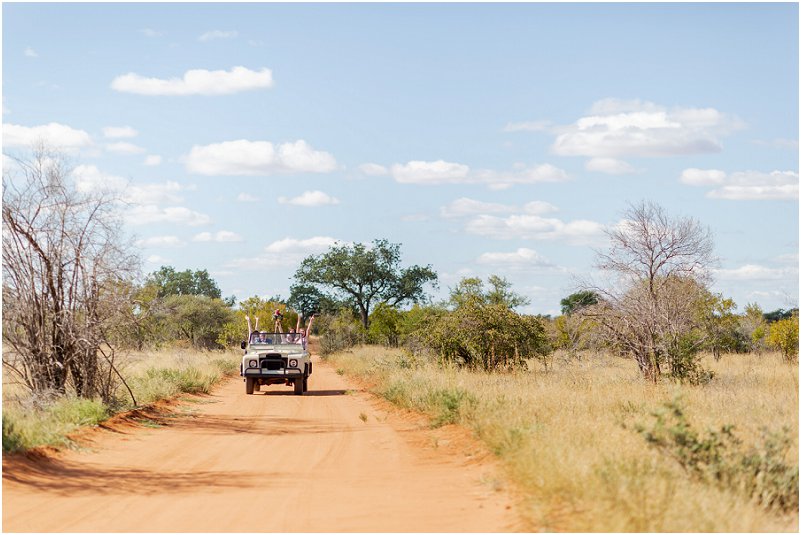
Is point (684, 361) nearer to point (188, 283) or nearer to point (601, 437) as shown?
point (601, 437)

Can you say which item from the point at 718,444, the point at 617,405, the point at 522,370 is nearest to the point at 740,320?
the point at 522,370

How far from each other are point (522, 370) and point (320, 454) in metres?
14.9

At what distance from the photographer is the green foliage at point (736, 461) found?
896 cm

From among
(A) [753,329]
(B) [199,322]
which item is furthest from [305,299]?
(A) [753,329]

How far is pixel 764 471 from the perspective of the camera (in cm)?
923

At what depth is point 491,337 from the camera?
2877cm

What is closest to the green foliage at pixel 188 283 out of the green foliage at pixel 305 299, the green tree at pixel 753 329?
the green foliage at pixel 305 299

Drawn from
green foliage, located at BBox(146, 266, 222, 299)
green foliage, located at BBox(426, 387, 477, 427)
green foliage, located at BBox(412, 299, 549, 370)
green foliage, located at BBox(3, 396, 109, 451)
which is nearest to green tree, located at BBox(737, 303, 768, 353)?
green foliage, located at BBox(412, 299, 549, 370)

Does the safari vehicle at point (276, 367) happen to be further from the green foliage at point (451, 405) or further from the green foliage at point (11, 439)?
the green foliage at point (11, 439)

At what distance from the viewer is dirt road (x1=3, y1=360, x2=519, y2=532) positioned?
8.82 m

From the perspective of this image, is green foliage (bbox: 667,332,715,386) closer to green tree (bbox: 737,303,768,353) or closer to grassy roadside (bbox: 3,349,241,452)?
grassy roadside (bbox: 3,349,241,452)

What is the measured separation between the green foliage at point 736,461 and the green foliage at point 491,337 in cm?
1861

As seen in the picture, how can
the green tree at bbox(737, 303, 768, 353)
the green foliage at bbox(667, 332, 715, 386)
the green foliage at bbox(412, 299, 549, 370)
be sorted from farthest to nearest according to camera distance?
1. the green tree at bbox(737, 303, 768, 353)
2. the green foliage at bbox(412, 299, 549, 370)
3. the green foliage at bbox(667, 332, 715, 386)

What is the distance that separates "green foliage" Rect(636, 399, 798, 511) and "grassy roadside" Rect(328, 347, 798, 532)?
12cm
